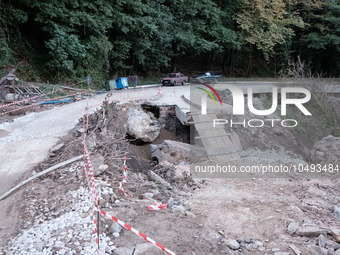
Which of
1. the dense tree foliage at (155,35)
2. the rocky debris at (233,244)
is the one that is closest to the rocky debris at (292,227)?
the rocky debris at (233,244)

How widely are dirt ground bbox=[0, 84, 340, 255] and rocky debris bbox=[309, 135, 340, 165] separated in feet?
6.67

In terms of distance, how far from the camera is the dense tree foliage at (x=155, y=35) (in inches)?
763

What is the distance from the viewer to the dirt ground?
484 centimetres

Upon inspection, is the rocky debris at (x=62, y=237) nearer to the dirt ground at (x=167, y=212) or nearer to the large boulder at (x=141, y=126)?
the dirt ground at (x=167, y=212)

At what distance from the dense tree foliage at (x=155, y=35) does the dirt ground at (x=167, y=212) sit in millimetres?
13472

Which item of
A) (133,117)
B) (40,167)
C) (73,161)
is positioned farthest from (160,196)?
(133,117)

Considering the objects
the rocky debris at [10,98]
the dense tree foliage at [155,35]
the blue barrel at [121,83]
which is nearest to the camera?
the rocky debris at [10,98]

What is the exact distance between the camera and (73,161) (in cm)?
790

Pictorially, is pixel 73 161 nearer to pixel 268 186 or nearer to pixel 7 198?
pixel 7 198

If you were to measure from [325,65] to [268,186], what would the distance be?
33755 millimetres

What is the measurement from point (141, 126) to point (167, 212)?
6.18 meters

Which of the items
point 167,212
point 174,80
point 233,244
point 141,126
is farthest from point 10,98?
point 233,244

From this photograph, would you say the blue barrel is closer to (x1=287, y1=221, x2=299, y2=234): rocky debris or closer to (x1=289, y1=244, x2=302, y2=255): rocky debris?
(x1=287, y1=221, x2=299, y2=234): rocky debris

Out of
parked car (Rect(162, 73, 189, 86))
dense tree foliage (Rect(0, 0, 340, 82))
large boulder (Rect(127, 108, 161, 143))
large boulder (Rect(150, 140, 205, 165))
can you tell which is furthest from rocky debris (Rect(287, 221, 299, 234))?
parked car (Rect(162, 73, 189, 86))
